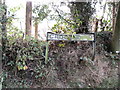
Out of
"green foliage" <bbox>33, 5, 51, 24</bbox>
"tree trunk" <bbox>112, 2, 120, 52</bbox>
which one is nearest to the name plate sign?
"green foliage" <bbox>33, 5, 51, 24</bbox>

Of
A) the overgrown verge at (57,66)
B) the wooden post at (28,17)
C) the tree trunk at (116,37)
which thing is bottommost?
the overgrown verge at (57,66)

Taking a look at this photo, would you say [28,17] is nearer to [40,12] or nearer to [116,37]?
[40,12]

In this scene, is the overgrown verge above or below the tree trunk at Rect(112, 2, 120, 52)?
below

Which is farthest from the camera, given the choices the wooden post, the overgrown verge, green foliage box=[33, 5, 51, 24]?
the wooden post

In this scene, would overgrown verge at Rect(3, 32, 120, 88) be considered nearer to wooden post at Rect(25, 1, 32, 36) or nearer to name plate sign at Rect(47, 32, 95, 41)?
name plate sign at Rect(47, 32, 95, 41)

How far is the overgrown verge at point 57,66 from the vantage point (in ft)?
9.03

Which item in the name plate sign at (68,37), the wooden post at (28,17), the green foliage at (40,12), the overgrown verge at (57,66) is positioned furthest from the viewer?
the wooden post at (28,17)

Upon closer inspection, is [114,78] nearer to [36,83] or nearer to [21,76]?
[36,83]

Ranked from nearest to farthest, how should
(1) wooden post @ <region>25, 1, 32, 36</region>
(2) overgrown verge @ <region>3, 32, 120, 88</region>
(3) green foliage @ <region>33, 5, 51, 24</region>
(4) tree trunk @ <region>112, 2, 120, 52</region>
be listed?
1. (2) overgrown verge @ <region>3, 32, 120, 88</region>
2. (3) green foliage @ <region>33, 5, 51, 24</region>
3. (4) tree trunk @ <region>112, 2, 120, 52</region>
4. (1) wooden post @ <region>25, 1, 32, 36</region>

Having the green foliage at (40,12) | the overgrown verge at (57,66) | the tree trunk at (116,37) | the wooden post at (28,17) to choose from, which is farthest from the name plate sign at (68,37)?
the wooden post at (28,17)

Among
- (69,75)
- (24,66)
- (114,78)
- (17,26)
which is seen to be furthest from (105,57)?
(17,26)

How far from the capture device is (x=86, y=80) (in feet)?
9.74

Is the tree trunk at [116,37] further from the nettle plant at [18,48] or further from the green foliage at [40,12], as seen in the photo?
the nettle plant at [18,48]

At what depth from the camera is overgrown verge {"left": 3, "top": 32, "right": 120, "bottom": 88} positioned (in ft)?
9.03
